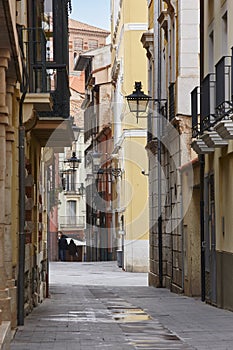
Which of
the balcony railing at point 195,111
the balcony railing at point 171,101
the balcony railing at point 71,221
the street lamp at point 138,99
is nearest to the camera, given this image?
the balcony railing at point 195,111

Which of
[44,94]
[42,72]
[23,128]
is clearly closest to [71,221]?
[42,72]

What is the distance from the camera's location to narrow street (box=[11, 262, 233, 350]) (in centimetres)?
1455

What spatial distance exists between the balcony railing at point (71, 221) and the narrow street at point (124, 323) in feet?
199

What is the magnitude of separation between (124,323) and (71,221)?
73042 mm

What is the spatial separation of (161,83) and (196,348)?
19.6 meters

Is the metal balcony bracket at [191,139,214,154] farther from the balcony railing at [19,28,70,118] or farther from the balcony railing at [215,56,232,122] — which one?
the balcony railing at [19,28,70,118]

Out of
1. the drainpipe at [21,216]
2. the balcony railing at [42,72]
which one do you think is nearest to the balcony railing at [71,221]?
the balcony railing at [42,72]

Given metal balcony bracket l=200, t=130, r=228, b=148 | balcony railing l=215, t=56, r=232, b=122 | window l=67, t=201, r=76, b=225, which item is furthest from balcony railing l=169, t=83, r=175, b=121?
window l=67, t=201, r=76, b=225

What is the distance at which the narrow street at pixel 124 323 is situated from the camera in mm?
14555

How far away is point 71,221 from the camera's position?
90938 millimetres

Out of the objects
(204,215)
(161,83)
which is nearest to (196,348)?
(204,215)

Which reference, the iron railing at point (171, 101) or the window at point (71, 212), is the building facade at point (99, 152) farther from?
the iron railing at point (171, 101)

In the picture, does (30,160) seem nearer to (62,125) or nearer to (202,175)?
(62,125)

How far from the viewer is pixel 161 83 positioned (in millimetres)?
32875
